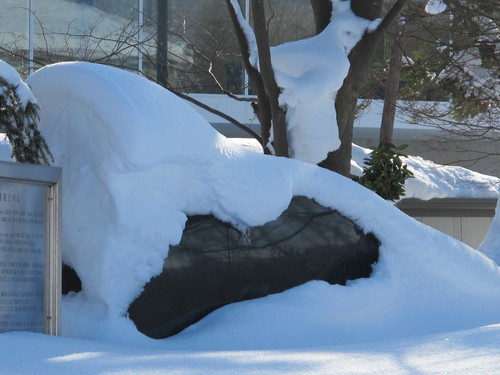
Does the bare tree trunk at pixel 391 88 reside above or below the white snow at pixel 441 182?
above

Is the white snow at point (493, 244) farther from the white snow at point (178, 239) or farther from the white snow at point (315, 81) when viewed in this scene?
the white snow at point (178, 239)

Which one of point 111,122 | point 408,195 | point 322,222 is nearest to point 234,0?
point 322,222

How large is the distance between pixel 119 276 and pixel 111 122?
2.96 ft

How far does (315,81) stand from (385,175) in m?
3.19

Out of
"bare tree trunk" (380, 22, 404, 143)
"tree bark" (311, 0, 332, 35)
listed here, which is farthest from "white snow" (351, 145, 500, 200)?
"tree bark" (311, 0, 332, 35)

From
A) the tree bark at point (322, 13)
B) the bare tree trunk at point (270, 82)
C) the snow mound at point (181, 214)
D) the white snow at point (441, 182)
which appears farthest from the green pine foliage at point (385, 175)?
the snow mound at point (181, 214)

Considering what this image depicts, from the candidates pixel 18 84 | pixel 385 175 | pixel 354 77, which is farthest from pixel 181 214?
pixel 385 175

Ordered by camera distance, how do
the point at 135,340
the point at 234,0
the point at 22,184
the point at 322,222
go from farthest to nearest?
the point at 234,0 < the point at 322,222 < the point at 135,340 < the point at 22,184

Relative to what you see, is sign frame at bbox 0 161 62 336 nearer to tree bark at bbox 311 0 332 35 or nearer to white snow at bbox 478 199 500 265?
tree bark at bbox 311 0 332 35

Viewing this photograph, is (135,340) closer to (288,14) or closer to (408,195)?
(408,195)

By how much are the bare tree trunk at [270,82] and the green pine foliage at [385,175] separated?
9.48 ft

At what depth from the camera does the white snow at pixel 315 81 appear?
8.62 meters

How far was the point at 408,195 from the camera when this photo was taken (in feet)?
45.4

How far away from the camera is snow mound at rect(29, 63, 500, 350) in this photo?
18.0 ft
